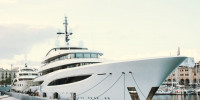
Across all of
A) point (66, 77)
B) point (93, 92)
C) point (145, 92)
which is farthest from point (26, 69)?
point (145, 92)

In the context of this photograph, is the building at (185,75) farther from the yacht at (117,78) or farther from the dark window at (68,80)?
the yacht at (117,78)

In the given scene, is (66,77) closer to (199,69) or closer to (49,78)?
(49,78)

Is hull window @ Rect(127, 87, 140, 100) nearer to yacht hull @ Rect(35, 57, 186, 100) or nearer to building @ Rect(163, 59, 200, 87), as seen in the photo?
yacht hull @ Rect(35, 57, 186, 100)

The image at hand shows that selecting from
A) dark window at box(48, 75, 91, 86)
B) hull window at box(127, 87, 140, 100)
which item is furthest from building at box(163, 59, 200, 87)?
hull window at box(127, 87, 140, 100)

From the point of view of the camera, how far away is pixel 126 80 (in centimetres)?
1819

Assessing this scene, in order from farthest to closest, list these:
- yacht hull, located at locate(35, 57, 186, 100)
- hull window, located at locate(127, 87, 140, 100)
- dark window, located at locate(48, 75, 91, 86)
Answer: dark window, located at locate(48, 75, 91, 86) → hull window, located at locate(127, 87, 140, 100) → yacht hull, located at locate(35, 57, 186, 100)

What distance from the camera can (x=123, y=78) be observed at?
18.3m

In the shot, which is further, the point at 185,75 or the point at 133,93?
the point at 185,75

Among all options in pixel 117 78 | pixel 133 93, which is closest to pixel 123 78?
pixel 117 78

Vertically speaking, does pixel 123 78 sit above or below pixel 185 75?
above

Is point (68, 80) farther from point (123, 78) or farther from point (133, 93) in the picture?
point (133, 93)

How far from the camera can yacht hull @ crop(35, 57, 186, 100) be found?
17266 millimetres

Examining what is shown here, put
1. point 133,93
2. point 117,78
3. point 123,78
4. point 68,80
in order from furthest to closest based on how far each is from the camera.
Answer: point 68,80, point 117,78, point 123,78, point 133,93

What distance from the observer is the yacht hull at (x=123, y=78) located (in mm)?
17266
